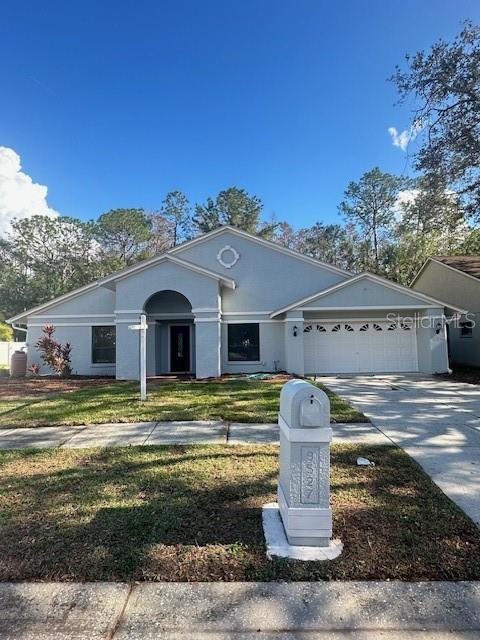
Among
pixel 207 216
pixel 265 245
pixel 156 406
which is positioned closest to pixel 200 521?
pixel 156 406

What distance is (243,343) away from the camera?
56.3 ft

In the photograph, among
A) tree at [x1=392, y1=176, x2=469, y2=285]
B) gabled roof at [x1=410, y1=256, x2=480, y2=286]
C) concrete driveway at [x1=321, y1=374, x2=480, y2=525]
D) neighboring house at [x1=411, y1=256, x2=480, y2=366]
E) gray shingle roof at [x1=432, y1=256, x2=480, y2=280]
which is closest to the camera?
→ concrete driveway at [x1=321, y1=374, x2=480, y2=525]

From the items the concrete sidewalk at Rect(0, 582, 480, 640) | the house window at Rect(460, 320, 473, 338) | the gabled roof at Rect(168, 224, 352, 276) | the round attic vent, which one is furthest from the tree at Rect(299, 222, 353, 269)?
the concrete sidewalk at Rect(0, 582, 480, 640)

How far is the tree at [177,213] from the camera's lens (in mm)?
39000

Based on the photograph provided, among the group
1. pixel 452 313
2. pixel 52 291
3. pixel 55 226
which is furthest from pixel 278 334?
pixel 55 226

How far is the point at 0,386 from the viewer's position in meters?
13.7

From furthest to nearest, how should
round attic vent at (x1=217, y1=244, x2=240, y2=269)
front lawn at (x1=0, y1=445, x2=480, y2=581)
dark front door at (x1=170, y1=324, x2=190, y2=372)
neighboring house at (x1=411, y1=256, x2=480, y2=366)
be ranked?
neighboring house at (x1=411, y1=256, x2=480, y2=366) → dark front door at (x1=170, y1=324, x2=190, y2=372) → round attic vent at (x1=217, y1=244, x2=240, y2=269) → front lawn at (x1=0, y1=445, x2=480, y2=581)

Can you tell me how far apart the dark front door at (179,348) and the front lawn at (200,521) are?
12.6 meters

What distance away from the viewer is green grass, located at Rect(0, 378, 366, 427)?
25.6 feet

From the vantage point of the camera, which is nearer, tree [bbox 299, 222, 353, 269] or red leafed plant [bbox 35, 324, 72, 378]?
red leafed plant [bbox 35, 324, 72, 378]

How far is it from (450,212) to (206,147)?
12.7 metres

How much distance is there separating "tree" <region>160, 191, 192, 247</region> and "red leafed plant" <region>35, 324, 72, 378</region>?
23702 mm

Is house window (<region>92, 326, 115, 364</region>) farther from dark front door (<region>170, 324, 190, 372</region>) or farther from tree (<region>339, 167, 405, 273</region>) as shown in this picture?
tree (<region>339, 167, 405, 273</region>)

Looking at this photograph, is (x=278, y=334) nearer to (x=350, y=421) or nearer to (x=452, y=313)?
(x=452, y=313)
